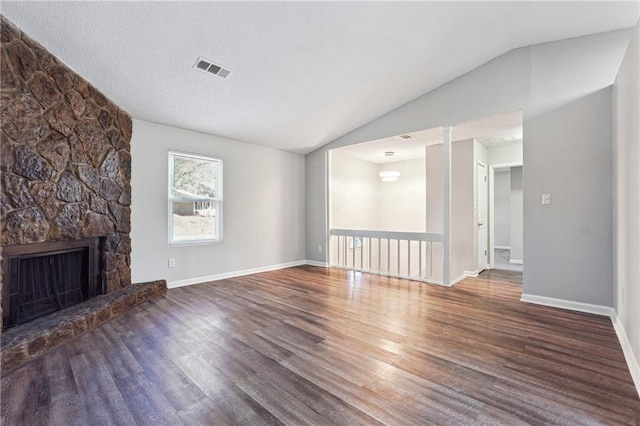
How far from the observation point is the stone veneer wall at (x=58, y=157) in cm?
221

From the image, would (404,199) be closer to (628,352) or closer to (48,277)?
(628,352)

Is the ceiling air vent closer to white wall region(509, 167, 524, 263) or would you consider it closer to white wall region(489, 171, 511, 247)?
white wall region(509, 167, 524, 263)

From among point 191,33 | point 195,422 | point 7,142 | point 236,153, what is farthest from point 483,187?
point 7,142

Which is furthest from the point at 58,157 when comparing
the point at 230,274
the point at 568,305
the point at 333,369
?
the point at 568,305

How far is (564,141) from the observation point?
313 centimetres

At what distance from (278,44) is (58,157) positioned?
2.34m

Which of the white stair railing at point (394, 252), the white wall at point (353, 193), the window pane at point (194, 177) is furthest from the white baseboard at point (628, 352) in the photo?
the window pane at point (194, 177)

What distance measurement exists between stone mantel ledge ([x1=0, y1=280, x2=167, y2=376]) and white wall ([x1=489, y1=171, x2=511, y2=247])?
27.8 feet

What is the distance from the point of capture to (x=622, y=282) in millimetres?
2396

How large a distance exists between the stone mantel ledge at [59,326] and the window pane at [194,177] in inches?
60.5

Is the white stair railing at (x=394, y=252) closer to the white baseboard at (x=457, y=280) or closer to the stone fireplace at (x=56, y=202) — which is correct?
the white baseboard at (x=457, y=280)

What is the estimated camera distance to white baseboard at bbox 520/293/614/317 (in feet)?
→ 9.54

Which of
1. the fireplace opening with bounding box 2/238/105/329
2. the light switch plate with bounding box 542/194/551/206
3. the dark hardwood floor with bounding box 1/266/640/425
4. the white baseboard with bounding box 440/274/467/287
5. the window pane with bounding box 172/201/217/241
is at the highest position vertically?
the light switch plate with bounding box 542/194/551/206

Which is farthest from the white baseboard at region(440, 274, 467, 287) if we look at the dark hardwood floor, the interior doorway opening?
the dark hardwood floor
